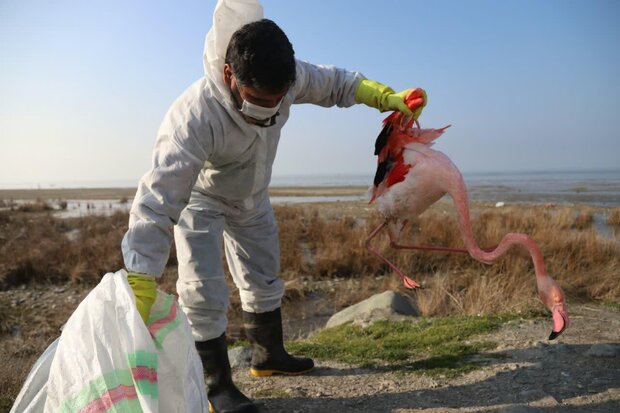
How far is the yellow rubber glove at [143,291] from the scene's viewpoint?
210 centimetres

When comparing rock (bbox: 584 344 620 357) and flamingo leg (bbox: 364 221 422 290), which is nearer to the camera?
flamingo leg (bbox: 364 221 422 290)

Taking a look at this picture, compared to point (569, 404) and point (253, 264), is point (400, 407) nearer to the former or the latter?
point (569, 404)

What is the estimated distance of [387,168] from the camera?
10.6 ft

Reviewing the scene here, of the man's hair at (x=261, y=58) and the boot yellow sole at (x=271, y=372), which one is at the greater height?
the man's hair at (x=261, y=58)

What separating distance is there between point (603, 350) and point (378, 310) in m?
2.26

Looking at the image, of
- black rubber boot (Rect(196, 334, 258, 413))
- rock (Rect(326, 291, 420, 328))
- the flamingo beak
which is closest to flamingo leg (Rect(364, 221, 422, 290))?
the flamingo beak

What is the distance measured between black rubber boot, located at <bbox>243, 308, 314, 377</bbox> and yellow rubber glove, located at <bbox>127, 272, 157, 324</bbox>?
1499mm

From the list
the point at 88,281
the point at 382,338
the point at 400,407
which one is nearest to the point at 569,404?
the point at 400,407

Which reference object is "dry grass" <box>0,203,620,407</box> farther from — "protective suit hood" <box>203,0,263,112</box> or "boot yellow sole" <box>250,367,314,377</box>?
"protective suit hood" <box>203,0,263,112</box>

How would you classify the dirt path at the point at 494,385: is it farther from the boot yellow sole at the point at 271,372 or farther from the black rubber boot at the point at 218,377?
the black rubber boot at the point at 218,377

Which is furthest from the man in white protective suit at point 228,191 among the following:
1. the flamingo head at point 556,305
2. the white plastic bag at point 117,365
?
the flamingo head at point 556,305

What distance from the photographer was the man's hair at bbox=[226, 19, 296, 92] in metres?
2.32

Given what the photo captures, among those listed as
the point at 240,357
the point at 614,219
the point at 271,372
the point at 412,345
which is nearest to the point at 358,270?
the point at 412,345

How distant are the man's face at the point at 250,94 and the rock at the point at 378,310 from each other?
126 inches
